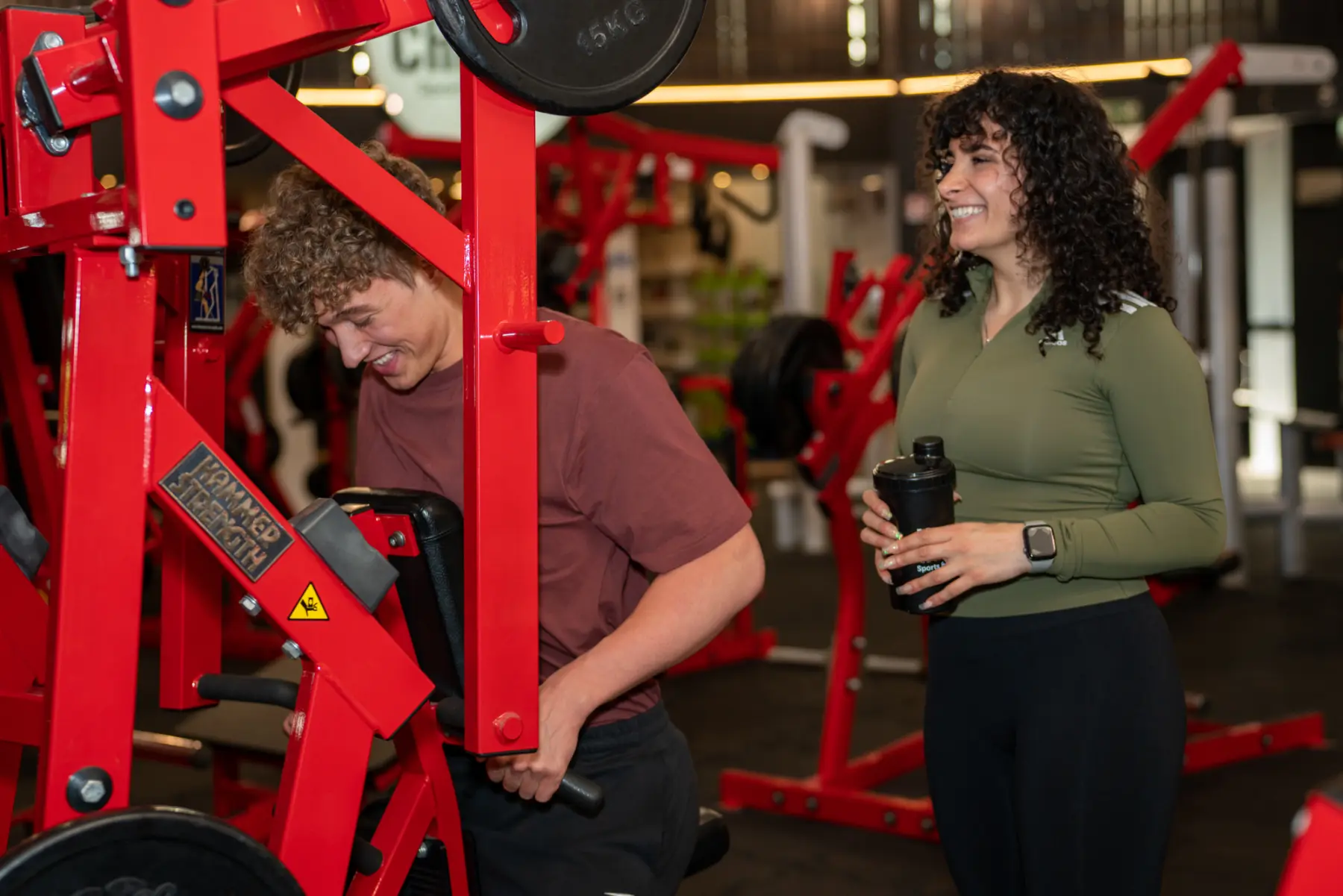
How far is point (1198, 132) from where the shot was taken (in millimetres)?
6844

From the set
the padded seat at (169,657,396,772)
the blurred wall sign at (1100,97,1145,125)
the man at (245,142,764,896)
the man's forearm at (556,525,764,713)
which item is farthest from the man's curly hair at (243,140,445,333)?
the blurred wall sign at (1100,97,1145,125)

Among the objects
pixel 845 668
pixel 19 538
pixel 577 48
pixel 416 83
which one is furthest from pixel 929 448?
pixel 416 83

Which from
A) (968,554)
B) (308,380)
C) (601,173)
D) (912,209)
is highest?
(912,209)

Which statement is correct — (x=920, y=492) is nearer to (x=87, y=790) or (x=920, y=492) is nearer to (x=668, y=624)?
(x=668, y=624)

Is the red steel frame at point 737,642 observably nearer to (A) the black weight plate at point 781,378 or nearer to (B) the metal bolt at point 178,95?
(A) the black weight plate at point 781,378

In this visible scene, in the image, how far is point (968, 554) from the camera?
170 centimetres

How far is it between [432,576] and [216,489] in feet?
0.89

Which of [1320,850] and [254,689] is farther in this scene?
[254,689]

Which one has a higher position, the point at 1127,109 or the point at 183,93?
the point at 1127,109

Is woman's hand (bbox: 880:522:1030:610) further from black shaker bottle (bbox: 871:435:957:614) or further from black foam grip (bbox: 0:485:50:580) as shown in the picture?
black foam grip (bbox: 0:485:50:580)

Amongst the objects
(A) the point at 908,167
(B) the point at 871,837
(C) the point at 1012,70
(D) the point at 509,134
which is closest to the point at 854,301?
(B) the point at 871,837

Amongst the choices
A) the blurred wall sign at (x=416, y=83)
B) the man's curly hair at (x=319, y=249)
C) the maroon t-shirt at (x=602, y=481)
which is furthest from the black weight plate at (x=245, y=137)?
the blurred wall sign at (x=416, y=83)

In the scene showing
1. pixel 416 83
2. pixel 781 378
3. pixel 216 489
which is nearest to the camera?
pixel 216 489

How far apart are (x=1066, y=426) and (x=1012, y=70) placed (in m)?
0.53
